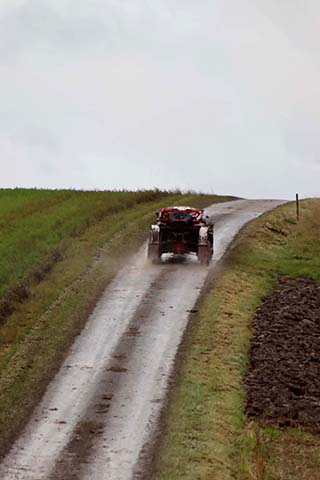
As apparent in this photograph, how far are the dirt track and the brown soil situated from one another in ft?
7.90

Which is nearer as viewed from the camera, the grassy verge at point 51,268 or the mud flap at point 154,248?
the grassy verge at point 51,268

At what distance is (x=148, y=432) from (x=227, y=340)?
23.9 feet

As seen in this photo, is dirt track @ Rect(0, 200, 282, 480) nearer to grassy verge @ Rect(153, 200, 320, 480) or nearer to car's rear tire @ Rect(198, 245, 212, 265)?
car's rear tire @ Rect(198, 245, 212, 265)

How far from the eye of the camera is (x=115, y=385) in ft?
87.8

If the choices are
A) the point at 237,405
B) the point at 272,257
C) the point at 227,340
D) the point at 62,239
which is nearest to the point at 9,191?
the point at 62,239

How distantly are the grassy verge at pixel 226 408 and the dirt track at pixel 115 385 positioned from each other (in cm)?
56

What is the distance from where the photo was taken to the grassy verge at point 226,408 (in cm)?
2184

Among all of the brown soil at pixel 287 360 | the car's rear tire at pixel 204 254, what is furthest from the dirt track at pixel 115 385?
the brown soil at pixel 287 360

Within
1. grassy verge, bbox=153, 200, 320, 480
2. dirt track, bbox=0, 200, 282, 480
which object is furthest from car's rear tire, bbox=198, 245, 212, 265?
grassy verge, bbox=153, 200, 320, 480

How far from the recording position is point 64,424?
24172 mm

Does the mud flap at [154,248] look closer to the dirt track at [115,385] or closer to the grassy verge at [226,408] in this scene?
the dirt track at [115,385]

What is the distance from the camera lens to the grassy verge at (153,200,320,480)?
21.8m

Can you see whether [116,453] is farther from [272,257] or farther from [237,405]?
[272,257]

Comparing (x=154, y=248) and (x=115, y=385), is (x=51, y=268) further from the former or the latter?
(x=115, y=385)
